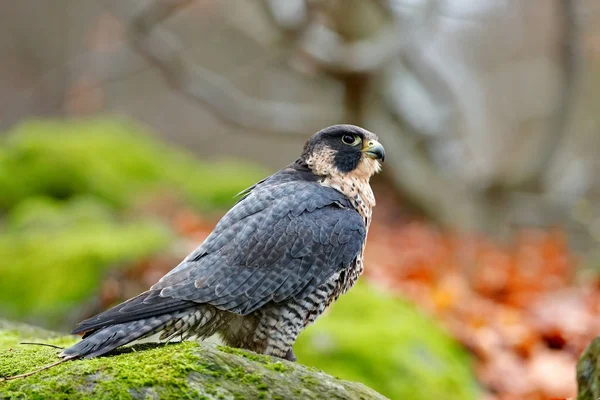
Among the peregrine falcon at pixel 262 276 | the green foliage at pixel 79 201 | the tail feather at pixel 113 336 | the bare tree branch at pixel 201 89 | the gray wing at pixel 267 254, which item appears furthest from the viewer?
the bare tree branch at pixel 201 89

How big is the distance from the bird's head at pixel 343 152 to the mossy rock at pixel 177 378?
133 centimetres

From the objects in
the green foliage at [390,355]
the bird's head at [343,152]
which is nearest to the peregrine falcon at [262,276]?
the bird's head at [343,152]

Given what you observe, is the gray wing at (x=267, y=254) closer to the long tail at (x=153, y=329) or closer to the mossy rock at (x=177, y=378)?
the long tail at (x=153, y=329)

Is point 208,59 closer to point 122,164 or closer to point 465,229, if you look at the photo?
point 122,164

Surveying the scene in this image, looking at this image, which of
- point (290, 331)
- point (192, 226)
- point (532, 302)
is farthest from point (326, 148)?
point (192, 226)

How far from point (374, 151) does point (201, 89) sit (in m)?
6.03

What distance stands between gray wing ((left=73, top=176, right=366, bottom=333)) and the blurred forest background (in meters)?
1.86

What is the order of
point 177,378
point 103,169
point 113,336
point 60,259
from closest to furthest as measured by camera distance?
point 177,378
point 113,336
point 60,259
point 103,169

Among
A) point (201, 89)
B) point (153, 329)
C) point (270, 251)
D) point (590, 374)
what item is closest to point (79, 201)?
point (201, 89)

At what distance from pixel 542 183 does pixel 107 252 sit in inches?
242

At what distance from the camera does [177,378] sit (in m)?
2.56

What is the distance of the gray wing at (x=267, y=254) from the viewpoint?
3.14 meters

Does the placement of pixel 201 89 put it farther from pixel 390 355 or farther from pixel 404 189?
pixel 390 355

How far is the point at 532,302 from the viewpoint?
7324 mm
